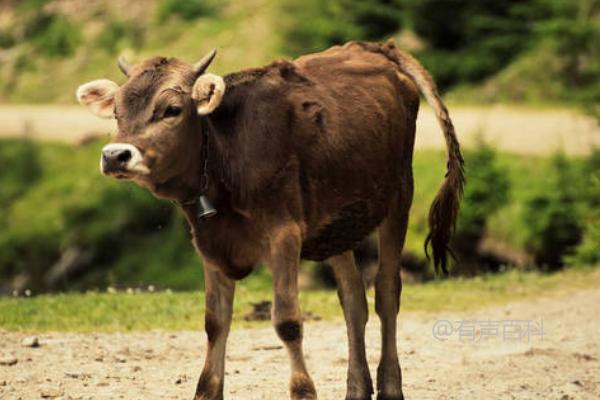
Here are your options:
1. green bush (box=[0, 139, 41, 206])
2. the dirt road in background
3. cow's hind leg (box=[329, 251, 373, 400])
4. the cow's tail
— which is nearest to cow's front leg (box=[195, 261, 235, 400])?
cow's hind leg (box=[329, 251, 373, 400])

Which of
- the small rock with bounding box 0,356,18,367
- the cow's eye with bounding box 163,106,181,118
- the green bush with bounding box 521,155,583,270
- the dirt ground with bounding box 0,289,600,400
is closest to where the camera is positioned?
the cow's eye with bounding box 163,106,181,118

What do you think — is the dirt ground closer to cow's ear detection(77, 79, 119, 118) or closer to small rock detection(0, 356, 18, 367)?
small rock detection(0, 356, 18, 367)

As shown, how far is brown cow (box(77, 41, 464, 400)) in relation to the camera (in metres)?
8.68

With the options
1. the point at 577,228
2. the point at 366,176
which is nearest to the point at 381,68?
the point at 366,176

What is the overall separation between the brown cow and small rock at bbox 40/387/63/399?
4.19 ft

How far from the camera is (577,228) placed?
63.8 ft

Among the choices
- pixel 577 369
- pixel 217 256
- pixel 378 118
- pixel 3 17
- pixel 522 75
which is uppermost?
pixel 3 17

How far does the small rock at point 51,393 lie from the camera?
32.7ft

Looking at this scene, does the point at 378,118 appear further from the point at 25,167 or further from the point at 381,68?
the point at 25,167

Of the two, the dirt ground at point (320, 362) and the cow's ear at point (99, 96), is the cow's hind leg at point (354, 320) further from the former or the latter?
the cow's ear at point (99, 96)

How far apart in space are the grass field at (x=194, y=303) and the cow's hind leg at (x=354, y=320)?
3529 millimetres

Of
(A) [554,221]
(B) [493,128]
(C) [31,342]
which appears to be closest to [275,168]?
(C) [31,342]

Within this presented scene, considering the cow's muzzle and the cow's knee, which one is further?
the cow's knee

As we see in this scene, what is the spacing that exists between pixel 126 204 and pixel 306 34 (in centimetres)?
622
